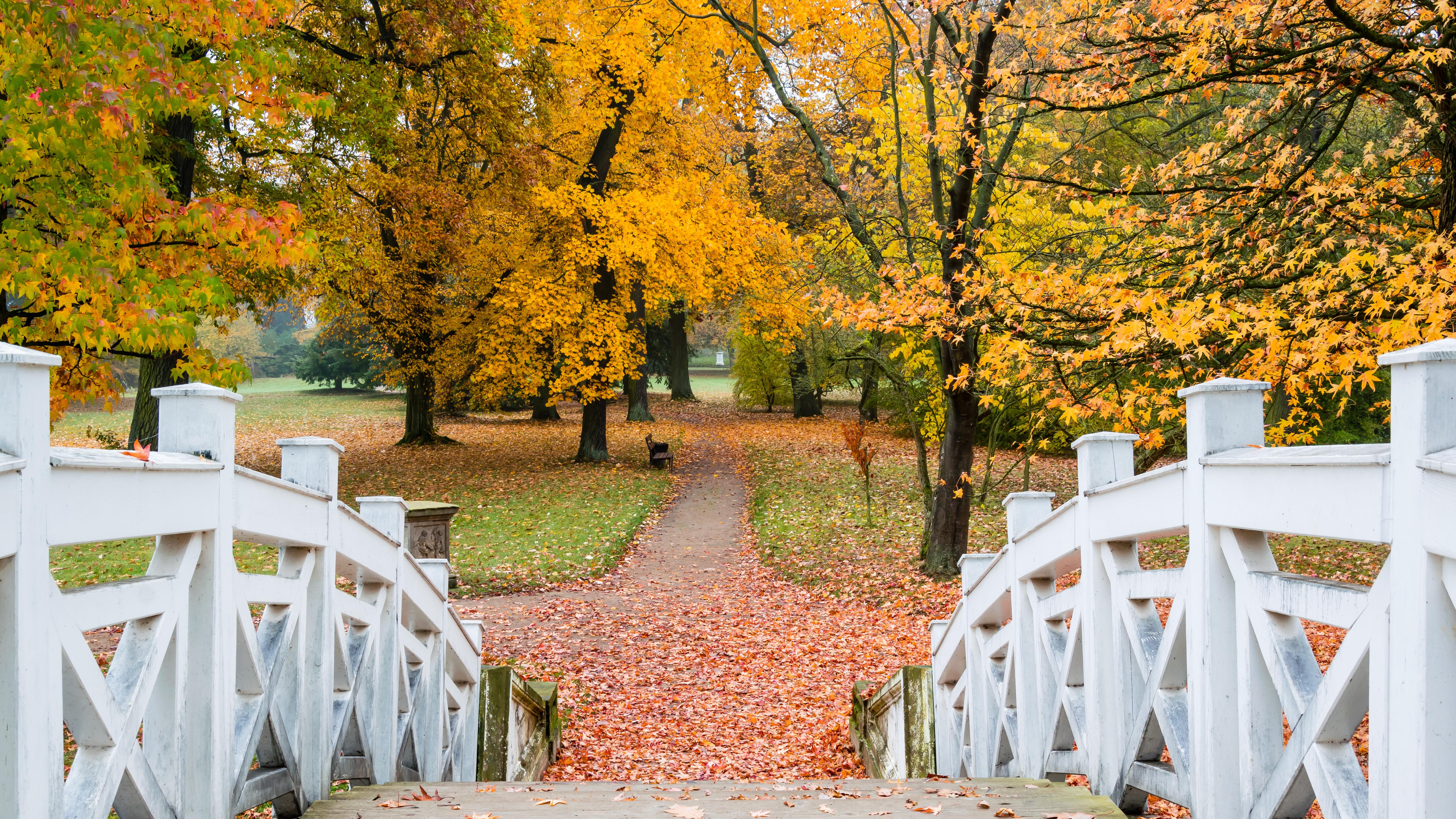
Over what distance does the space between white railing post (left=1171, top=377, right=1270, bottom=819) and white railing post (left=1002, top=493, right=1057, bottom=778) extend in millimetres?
1210

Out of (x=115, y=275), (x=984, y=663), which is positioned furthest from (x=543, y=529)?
(x=984, y=663)

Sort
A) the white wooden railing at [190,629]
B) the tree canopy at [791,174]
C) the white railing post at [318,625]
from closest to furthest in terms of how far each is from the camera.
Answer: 1. the white wooden railing at [190,629]
2. the white railing post at [318,625]
3. the tree canopy at [791,174]

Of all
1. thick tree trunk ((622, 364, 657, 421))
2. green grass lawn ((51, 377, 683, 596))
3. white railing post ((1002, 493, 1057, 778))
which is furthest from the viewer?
thick tree trunk ((622, 364, 657, 421))

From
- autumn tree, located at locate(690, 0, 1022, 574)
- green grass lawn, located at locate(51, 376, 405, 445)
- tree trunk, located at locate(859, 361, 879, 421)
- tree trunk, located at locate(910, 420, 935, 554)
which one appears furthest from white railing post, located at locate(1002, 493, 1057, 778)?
green grass lawn, located at locate(51, 376, 405, 445)

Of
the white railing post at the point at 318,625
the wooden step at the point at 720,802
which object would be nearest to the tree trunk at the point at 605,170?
the wooden step at the point at 720,802

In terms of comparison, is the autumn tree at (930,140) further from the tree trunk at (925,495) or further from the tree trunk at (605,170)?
the tree trunk at (605,170)

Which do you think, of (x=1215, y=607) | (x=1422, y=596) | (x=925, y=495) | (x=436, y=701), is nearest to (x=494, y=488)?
(x=925, y=495)

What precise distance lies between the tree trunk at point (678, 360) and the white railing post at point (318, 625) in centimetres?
3613

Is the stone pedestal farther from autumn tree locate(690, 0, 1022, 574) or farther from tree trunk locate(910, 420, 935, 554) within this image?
tree trunk locate(910, 420, 935, 554)

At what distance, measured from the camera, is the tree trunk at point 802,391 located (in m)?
32.7

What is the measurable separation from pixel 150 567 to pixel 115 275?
5504 millimetres

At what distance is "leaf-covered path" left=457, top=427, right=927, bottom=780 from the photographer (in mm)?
7434

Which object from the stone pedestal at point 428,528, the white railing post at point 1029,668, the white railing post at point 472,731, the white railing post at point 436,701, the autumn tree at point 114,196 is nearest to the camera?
the white railing post at point 1029,668

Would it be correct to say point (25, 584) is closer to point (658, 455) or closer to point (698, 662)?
point (698, 662)
